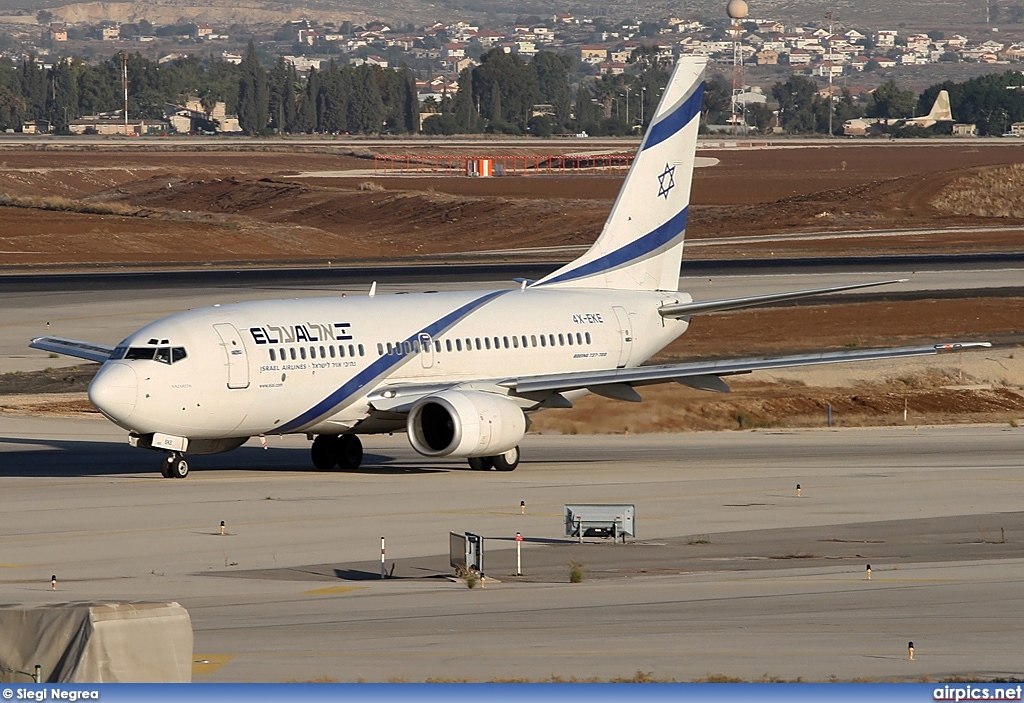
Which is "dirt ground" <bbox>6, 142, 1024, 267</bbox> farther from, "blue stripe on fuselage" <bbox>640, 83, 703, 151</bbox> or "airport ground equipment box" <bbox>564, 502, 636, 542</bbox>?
"airport ground equipment box" <bbox>564, 502, 636, 542</bbox>

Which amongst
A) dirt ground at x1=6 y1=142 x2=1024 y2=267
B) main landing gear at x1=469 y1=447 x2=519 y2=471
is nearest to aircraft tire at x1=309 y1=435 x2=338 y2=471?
main landing gear at x1=469 y1=447 x2=519 y2=471

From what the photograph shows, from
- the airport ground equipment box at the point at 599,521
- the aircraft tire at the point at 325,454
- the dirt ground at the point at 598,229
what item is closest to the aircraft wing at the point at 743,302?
the dirt ground at the point at 598,229

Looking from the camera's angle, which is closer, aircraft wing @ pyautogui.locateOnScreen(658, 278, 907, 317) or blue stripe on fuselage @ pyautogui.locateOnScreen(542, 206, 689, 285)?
aircraft wing @ pyautogui.locateOnScreen(658, 278, 907, 317)

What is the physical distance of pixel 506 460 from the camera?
140 feet

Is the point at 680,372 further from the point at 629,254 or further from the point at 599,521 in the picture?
the point at 599,521

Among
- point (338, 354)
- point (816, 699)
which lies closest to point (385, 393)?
point (338, 354)

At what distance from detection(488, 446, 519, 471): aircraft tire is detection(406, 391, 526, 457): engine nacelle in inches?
53.5

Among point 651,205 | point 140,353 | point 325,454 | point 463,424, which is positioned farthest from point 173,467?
point 651,205

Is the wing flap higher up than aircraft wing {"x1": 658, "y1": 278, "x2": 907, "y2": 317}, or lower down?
lower down

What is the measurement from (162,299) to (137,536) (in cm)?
4789

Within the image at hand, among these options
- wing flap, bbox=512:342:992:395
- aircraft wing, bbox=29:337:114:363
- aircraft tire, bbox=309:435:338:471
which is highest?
wing flap, bbox=512:342:992:395

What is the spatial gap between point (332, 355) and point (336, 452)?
4141mm

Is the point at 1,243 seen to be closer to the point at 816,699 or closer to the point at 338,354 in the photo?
the point at 338,354

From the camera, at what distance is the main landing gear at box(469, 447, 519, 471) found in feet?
140
